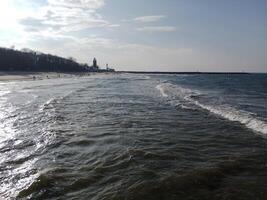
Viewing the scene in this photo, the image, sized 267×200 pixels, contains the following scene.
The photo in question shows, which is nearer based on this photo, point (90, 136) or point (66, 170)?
point (66, 170)

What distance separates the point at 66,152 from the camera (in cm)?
1205

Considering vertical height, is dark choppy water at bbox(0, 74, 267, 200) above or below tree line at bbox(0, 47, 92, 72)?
below

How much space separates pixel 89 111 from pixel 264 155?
13.3 metres

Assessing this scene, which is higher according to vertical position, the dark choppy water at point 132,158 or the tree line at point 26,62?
the tree line at point 26,62

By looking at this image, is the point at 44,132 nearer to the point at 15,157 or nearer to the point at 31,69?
the point at 15,157

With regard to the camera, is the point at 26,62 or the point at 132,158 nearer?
the point at 132,158

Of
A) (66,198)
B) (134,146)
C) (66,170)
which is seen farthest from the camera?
(134,146)

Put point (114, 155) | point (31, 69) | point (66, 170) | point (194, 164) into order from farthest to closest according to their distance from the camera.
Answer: point (31, 69)
point (114, 155)
point (194, 164)
point (66, 170)

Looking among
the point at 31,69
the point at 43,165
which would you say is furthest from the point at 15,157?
the point at 31,69

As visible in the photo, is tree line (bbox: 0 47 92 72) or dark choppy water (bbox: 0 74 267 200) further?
tree line (bbox: 0 47 92 72)

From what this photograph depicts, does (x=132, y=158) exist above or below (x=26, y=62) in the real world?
below

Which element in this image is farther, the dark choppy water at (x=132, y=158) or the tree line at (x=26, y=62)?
the tree line at (x=26, y=62)

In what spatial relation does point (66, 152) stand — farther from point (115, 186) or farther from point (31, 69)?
point (31, 69)

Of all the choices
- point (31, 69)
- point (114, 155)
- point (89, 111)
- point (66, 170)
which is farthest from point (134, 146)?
point (31, 69)
